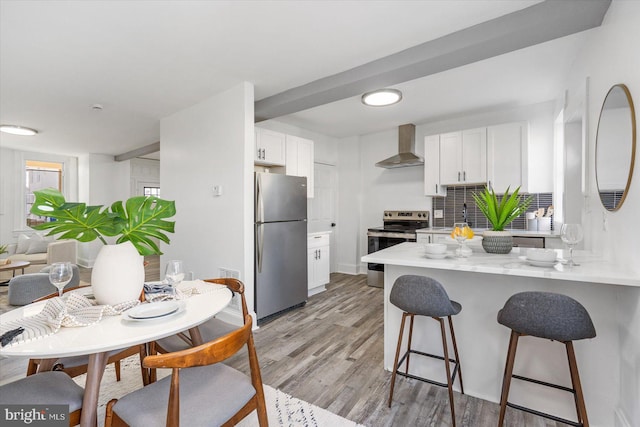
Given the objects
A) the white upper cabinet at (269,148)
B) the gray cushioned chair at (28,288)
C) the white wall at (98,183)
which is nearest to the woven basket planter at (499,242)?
the white upper cabinet at (269,148)

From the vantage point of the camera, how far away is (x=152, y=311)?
127 cm

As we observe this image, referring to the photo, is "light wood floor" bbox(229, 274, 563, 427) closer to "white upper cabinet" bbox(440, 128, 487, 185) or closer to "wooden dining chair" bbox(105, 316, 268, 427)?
"wooden dining chair" bbox(105, 316, 268, 427)

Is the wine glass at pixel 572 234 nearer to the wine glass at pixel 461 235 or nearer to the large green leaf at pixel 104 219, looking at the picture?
the wine glass at pixel 461 235

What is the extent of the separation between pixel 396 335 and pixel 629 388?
1197mm

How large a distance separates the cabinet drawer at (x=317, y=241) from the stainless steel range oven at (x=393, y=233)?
31.7 inches

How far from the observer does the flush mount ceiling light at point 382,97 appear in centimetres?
325

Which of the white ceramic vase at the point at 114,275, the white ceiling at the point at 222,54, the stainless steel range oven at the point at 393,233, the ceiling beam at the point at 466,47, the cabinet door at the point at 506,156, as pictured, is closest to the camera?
the white ceramic vase at the point at 114,275

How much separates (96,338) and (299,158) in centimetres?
339

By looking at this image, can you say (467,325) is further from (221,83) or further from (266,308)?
(221,83)

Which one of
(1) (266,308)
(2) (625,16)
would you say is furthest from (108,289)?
(2) (625,16)

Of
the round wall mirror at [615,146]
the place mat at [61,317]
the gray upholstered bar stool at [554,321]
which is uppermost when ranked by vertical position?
the round wall mirror at [615,146]

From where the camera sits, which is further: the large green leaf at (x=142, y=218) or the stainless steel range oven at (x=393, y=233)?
the stainless steel range oven at (x=393, y=233)

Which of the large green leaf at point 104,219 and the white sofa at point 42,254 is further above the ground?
the large green leaf at point 104,219

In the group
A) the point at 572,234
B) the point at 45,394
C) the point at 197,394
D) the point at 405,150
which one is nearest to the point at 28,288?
the point at 45,394
